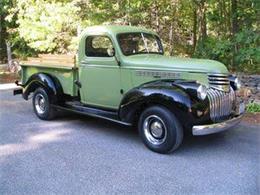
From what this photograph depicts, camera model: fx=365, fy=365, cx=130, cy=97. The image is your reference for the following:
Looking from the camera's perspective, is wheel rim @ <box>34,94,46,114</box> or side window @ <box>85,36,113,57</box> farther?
wheel rim @ <box>34,94,46,114</box>

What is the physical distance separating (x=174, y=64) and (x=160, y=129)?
1034mm

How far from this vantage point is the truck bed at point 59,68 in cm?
657

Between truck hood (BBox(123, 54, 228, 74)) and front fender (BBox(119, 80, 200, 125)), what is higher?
truck hood (BBox(123, 54, 228, 74))

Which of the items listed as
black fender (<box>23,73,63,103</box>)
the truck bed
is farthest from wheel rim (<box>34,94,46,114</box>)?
the truck bed

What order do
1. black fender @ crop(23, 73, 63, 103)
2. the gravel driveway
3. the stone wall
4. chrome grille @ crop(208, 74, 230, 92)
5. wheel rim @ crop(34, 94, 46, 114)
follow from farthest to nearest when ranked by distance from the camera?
the stone wall, wheel rim @ crop(34, 94, 46, 114), black fender @ crop(23, 73, 63, 103), chrome grille @ crop(208, 74, 230, 92), the gravel driveway

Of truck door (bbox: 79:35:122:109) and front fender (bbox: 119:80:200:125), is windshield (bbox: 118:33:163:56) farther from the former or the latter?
front fender (bbox: 119:80:200:125)

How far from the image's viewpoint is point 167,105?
5.02 m

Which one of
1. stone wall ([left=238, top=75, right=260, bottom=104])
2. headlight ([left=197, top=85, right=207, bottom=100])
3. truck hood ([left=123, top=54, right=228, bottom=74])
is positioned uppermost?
truck hood ([left=123, top=54, right=228, bottom=74])

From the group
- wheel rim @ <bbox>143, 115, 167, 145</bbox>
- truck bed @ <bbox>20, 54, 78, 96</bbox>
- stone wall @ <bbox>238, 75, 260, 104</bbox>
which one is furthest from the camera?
stone wall @ <bbox>238, 75, 260, 104</bbox>

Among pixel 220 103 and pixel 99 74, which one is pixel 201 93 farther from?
pixel 99 74

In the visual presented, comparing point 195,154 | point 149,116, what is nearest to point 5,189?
point 149,116

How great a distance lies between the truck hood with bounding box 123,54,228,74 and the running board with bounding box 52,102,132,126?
0.86 m

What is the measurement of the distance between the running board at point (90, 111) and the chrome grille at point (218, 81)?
4.47 feet

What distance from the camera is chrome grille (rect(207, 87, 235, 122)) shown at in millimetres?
4987
